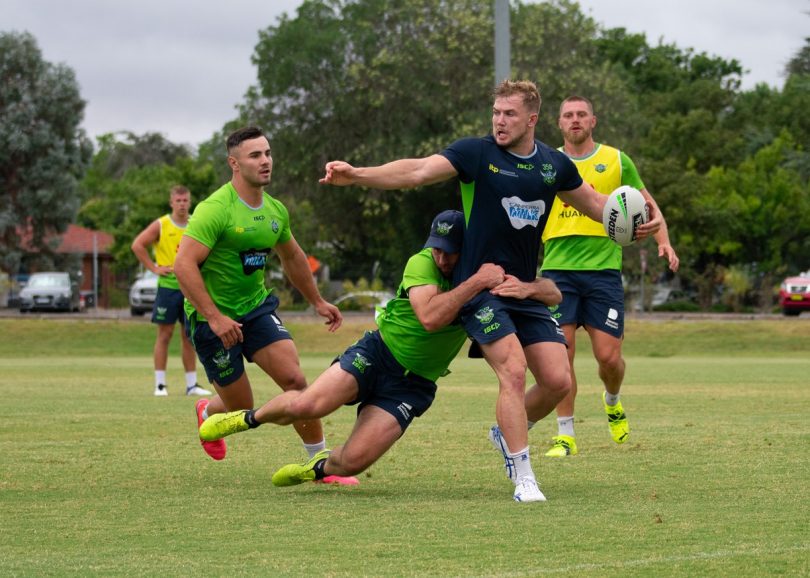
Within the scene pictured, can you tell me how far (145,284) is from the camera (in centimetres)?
4756

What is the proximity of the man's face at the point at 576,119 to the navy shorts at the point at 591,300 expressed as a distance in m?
1.10

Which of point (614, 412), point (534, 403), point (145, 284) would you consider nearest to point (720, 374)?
point (614, 412)

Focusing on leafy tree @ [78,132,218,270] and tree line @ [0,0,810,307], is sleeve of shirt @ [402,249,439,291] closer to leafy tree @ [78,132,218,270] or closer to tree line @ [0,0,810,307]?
tree line @ [0,0,810,307]

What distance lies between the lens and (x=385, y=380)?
8.37 m

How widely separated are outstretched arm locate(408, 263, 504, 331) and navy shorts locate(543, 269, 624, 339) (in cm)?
298

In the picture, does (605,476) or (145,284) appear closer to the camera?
(605,476)

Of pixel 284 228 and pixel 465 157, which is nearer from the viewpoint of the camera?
pixel 465 157

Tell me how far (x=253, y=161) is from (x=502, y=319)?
222 cm

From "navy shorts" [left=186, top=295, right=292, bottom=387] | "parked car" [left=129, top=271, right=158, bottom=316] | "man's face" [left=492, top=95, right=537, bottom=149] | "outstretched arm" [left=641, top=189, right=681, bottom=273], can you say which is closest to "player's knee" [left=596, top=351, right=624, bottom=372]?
"outstretched arm" [left=641, top=189, right=681, bottom=273]

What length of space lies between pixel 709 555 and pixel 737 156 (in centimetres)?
6869

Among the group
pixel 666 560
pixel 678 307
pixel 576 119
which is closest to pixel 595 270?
pixel 576 119

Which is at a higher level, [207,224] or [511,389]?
[207,224]

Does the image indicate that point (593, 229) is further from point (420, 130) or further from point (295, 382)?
point (420, 130)

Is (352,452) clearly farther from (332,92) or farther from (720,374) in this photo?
(332,92)
